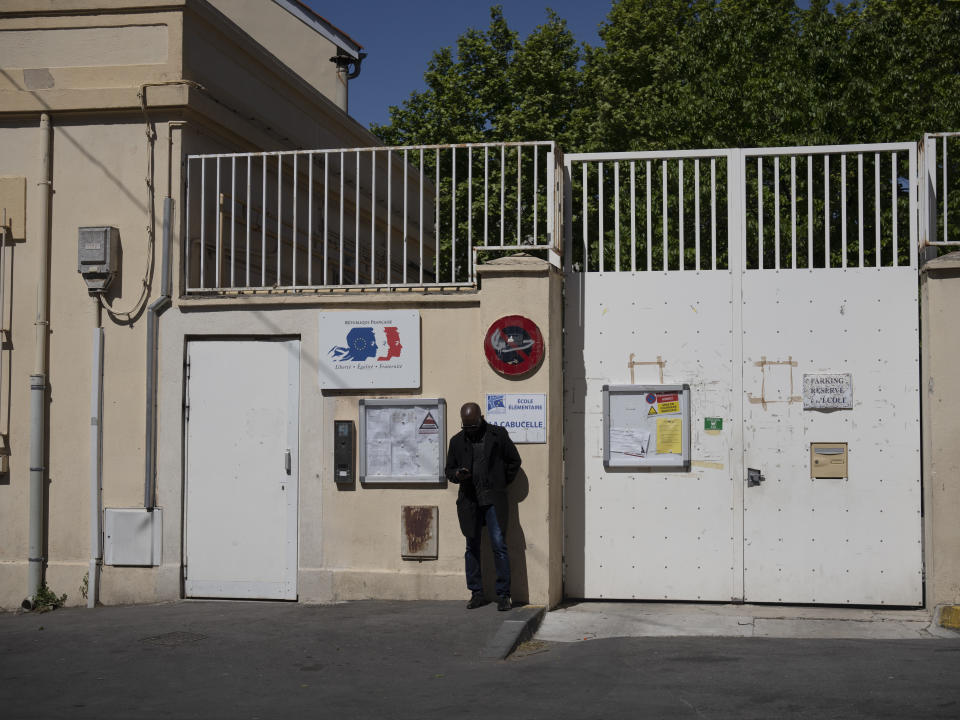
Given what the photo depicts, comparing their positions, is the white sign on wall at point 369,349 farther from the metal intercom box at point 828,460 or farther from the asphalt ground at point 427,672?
the metal intercom box at point 828,460

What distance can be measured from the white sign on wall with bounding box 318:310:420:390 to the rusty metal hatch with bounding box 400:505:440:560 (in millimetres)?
1078

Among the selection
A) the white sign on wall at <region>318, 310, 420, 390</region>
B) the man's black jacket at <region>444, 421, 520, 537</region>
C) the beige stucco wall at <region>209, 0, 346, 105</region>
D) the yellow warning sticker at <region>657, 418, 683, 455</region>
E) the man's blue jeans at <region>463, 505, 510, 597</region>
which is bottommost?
the man's blue jeans at <region>463, 505, 510, 597</region>

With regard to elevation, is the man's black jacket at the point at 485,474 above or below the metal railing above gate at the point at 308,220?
below

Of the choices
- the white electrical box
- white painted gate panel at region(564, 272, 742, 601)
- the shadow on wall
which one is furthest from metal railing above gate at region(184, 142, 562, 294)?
the white electrical box

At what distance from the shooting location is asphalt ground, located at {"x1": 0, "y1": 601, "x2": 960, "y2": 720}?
6027 millimetres

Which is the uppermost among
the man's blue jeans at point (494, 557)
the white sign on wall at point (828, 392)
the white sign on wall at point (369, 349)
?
the white sign on wall at point (369, 349)

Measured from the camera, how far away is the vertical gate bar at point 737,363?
9.02 metres

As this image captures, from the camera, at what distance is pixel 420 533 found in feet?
30.3

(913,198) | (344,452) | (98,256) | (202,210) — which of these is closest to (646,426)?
(344,452)

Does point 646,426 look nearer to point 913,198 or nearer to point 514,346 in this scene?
point 514,346

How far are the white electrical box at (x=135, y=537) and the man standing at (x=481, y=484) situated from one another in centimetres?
282

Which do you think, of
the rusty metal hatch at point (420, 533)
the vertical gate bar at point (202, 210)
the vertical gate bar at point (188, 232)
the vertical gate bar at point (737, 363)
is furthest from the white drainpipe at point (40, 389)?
the vertical gate bar at point (737, 363)

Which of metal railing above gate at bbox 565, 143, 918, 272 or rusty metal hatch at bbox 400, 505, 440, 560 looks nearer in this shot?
metal railing above gate at bbox 565, 143, 918, 272

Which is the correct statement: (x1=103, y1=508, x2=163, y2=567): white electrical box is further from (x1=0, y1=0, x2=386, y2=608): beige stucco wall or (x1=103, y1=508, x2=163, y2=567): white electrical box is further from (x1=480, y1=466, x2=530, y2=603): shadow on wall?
(x1=480, y1=466, x2=530, y2=603): shadow on wall
